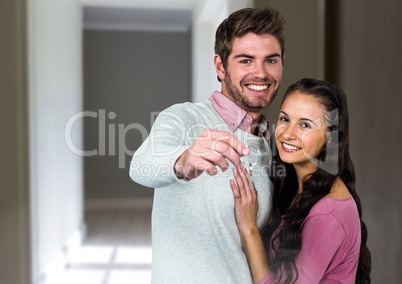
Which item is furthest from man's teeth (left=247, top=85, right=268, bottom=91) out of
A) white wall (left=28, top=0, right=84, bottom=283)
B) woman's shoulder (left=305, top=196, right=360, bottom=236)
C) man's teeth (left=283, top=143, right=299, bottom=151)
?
white wall (left=28, top=0, right=84, bottom=283)

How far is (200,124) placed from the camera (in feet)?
2.37

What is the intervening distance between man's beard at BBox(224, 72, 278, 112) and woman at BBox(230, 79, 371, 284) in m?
0.04

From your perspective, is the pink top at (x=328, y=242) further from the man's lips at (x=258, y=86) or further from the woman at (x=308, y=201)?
the man's lips at (x=258, y=86)

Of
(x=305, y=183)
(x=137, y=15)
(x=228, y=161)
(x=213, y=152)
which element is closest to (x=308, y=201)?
(x=305, y=183)

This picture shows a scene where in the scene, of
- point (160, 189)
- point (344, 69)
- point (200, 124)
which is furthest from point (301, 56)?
point (160, 189)

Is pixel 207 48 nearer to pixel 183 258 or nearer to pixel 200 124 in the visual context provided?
pixel 200 124

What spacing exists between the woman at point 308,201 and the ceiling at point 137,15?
38cm

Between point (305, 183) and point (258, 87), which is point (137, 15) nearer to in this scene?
point (258, 87)

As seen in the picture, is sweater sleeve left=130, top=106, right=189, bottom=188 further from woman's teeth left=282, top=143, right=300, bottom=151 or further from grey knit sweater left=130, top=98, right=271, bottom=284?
woman's teeth left=282, top=143, right=300, bottom=151

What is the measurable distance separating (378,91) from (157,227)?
58 centimetres

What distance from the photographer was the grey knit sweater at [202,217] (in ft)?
2.36

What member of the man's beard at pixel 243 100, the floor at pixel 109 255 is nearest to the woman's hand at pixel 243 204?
the man's beard at pixel 243 100

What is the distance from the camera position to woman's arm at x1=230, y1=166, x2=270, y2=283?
71 cm

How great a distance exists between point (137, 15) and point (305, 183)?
21.6 inches
